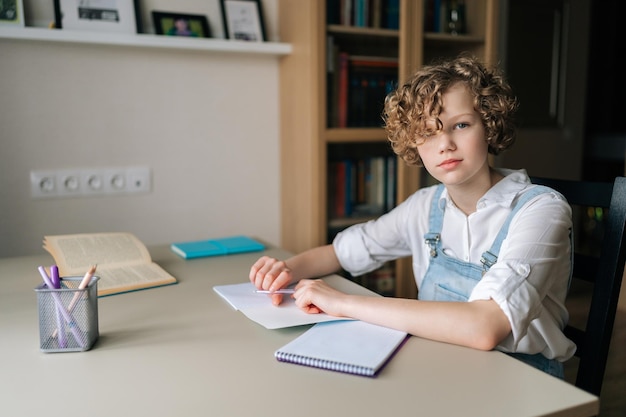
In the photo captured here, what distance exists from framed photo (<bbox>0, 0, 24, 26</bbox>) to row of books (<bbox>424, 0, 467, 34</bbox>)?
143cm

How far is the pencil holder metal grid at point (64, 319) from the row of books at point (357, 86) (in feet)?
4.56

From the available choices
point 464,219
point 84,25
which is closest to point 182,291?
point 464,219

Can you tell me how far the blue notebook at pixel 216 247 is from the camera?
1685mm

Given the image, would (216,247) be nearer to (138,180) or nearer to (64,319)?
(138,180)

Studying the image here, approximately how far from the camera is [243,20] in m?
2.24

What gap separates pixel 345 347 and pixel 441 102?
55cm

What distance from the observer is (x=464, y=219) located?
132 cm

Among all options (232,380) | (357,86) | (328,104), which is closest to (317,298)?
(232,380)

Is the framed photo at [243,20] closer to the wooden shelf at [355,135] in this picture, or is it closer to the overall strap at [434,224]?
the wooden shelf at [355,135]

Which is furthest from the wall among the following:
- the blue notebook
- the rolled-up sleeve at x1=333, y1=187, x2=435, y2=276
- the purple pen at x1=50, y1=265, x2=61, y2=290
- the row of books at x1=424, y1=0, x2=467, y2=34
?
the purple pen at x1=50, y1=265, x2=61, y2=290

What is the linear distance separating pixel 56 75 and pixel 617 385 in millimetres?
2313

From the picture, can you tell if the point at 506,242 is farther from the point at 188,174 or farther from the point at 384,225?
the point at 188,174

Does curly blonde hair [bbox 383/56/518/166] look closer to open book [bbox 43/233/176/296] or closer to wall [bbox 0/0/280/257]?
open book [bbox 43/233/176/296]

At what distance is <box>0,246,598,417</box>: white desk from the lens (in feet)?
2.58
